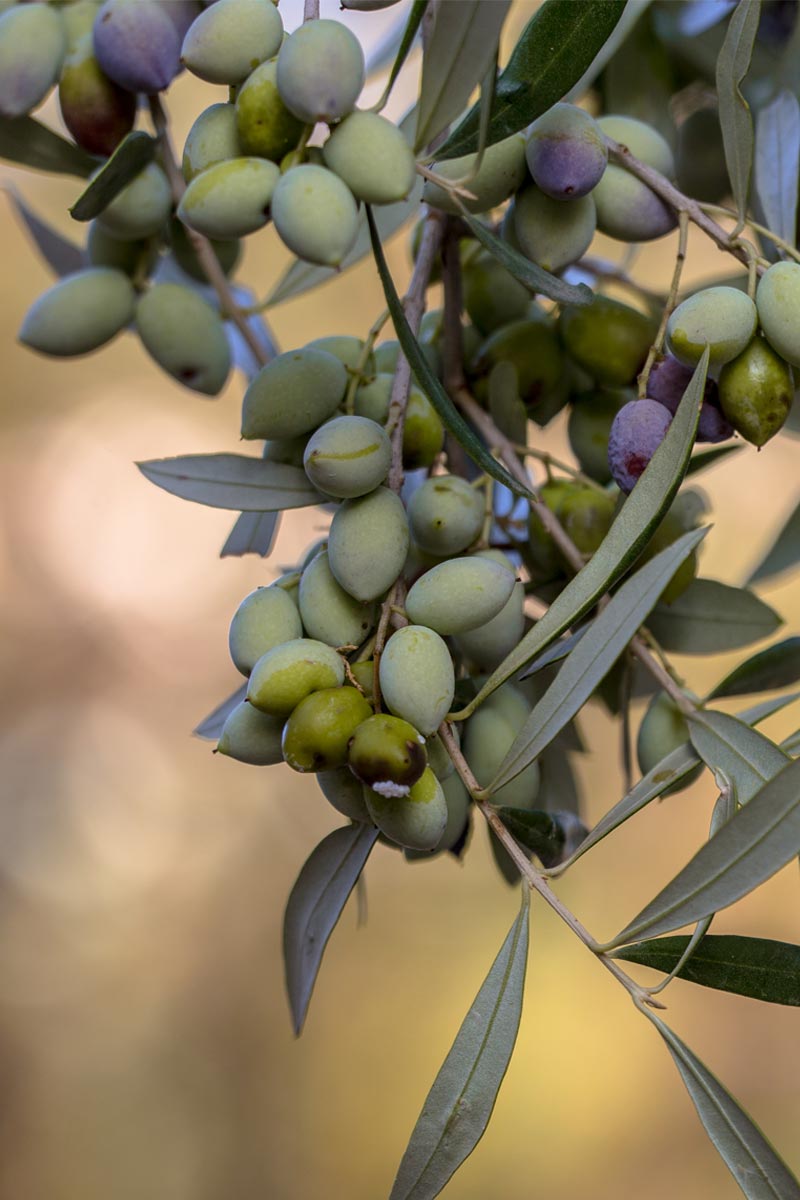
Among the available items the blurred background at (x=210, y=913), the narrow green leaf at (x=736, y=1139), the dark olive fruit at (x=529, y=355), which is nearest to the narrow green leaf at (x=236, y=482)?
the dark olive fruit at (x=529, y=355)

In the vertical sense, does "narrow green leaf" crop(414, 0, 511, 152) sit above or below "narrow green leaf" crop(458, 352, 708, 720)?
above

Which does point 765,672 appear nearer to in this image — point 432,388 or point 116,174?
point 432,388

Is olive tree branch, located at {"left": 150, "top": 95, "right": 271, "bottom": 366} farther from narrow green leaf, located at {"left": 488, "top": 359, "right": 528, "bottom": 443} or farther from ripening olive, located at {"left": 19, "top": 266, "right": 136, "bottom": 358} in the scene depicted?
narrow green leaf, located at {"left": 488, "top": 359, "right": 528, "bottom": 443}

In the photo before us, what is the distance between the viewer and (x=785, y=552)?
0.61 m

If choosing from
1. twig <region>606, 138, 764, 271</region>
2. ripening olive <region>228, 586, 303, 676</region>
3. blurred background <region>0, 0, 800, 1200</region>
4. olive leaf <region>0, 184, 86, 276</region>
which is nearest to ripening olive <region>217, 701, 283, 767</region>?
ripening olive <region>228, 586, 303, 676</region>

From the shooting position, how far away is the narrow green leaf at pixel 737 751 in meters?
0.39

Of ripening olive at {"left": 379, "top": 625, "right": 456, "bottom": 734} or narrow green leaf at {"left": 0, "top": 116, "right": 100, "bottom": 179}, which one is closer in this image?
ripening olive at {"left": 379, "top": 625, "right": 456, "bottom": 734}

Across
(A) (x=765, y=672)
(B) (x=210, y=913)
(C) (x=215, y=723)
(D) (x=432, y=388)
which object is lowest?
(B) (x=210, y=913)

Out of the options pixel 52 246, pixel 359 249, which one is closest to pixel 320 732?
pixel 359 249

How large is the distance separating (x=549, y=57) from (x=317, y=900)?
1.04ft

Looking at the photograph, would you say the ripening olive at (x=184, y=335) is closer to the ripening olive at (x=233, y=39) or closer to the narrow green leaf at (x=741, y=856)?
the ripening olive at (x=233, y=39)

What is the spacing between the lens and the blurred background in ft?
6.18

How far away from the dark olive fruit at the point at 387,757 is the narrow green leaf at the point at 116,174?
0.73 feet

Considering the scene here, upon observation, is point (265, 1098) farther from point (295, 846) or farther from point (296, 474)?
point (296, 474)
